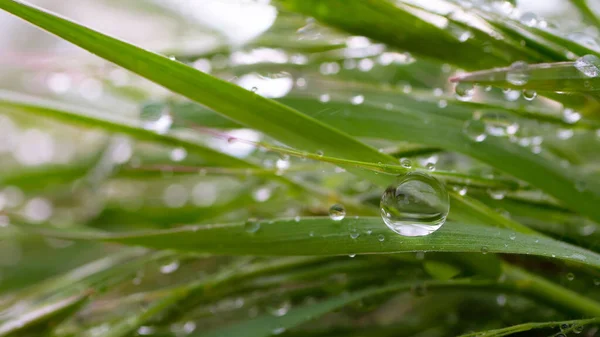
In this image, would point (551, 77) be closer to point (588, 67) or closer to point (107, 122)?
point (588, 67)

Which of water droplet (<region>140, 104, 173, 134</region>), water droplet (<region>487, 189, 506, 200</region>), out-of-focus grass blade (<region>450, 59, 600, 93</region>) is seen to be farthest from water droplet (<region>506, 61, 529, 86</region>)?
water droplet (<region>140, 104, 173, 134</region>)

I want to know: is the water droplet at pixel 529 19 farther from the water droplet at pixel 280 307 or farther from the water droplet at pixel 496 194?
the water droplet at pixel 280 307

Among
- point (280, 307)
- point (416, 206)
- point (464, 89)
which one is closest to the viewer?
point (416, 206)

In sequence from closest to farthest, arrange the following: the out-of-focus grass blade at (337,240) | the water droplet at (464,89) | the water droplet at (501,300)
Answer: the out-of-focus grass blade at (337,240), the water droplet at (464,89), the water droplet at (501,300)

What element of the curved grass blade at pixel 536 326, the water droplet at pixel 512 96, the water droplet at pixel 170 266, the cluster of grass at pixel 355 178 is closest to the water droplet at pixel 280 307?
the cluster of grass at pixel 355 178

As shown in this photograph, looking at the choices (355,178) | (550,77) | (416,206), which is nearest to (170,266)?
(355,178)

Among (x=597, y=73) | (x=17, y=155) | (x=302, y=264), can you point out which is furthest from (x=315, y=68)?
(x=17, y=155)

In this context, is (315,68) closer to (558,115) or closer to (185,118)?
(185,118)

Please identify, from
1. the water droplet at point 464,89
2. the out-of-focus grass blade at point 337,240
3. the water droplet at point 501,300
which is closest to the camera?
the out-of-focus grass blade at point 337,240

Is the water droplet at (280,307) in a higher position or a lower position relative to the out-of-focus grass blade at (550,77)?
lower
